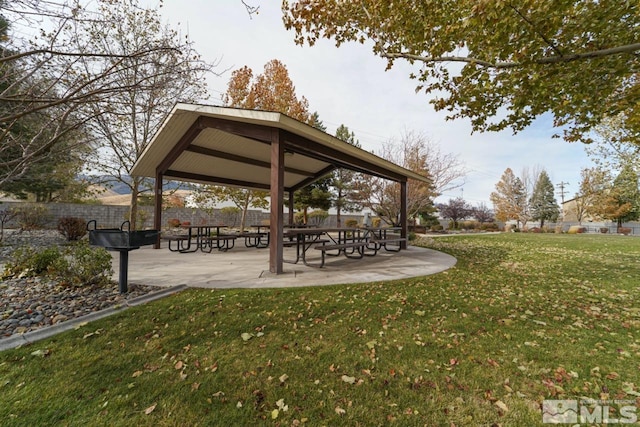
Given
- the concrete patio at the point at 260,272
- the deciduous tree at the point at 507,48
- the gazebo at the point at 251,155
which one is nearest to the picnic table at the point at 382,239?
the concrete patio at the point at 260,272

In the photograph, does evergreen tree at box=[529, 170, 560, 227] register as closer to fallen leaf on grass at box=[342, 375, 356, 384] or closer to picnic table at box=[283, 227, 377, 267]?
picnic table at box=[283, 227, 377, 267]

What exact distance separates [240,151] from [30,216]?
1179 centimetres

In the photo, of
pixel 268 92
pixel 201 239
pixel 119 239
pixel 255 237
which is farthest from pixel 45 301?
pixel 268 92

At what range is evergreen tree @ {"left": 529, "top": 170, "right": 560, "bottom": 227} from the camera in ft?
112

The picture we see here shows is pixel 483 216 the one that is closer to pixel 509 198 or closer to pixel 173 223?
pixel 509 198

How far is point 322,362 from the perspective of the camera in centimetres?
225

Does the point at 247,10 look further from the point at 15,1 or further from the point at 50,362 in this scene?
the point at 50,362

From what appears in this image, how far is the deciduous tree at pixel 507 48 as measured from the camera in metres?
3.55

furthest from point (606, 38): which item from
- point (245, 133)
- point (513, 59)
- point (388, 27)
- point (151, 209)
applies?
point (151, 209)

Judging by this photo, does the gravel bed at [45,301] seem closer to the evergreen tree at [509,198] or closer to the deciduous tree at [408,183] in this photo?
the deciduous tree at [408,183]

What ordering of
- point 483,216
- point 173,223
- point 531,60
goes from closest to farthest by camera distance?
1. point 531,60
2. point 173,223
3. point 483,216

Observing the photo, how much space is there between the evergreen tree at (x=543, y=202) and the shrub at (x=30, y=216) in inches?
1731

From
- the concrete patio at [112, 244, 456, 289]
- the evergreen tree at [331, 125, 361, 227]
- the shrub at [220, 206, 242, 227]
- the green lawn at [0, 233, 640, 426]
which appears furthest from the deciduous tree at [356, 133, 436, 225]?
the green lawn at [0, 233, 640, 426]

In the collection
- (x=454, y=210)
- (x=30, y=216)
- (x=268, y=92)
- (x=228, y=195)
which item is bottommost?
(x=30, y=216)
